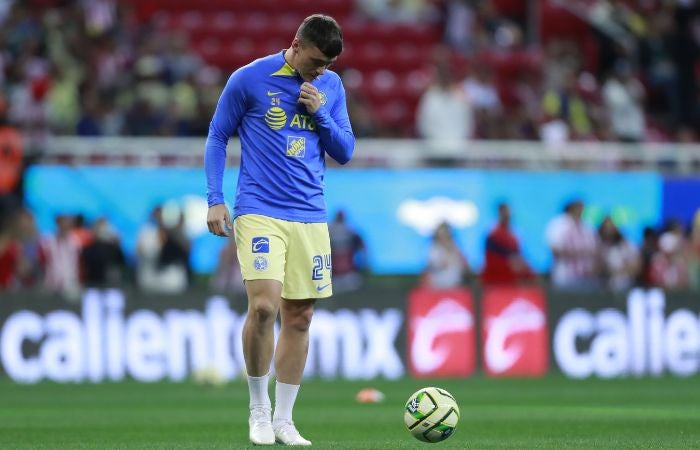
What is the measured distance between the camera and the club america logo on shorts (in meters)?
8.38

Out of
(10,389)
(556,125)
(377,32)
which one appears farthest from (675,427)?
(377,32)

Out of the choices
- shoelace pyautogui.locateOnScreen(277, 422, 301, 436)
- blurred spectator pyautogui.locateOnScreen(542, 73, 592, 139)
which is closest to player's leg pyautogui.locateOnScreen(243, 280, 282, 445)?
shoelace pyautogui.locateOnScreen(277, 422, 301, 436)

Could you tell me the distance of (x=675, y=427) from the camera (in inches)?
402

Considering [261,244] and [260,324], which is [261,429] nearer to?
→ [260,324]

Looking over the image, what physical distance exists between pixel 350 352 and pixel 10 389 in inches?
175

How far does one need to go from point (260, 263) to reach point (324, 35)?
1.34 meters

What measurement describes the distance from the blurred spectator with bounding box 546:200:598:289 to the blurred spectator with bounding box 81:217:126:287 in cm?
604

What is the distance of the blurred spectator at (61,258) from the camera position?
18.7m

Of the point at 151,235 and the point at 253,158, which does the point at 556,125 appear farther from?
the point at 253,158

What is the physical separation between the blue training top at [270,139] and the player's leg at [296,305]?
0.14 meters

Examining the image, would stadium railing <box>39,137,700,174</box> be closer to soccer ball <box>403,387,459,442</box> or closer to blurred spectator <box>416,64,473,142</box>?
blurred spectator <box>416,64,473,142</box>

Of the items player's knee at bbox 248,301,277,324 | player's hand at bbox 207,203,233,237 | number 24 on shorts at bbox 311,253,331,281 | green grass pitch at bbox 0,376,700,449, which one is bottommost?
green grass pitch at bbox 0,376,700,449

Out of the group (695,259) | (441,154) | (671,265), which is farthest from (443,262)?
(695,259)

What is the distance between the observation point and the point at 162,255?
63.2ft
